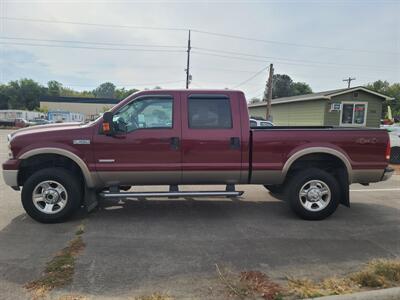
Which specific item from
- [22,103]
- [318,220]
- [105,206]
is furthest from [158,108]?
[22,103]

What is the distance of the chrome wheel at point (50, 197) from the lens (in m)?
5.07

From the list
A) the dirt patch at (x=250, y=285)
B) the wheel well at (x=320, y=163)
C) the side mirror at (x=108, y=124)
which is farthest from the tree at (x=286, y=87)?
the dirt patch at (x=250, y=285)

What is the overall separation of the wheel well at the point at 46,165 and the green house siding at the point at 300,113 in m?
19.4

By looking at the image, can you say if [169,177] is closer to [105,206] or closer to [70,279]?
[105,206]

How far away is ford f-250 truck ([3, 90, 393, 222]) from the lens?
5.05 meters

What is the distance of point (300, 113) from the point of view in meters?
24.5

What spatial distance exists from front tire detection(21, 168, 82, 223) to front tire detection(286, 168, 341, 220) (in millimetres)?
3469

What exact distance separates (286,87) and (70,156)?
84497 mm

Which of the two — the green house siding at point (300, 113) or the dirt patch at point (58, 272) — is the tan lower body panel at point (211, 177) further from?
the green house siding at point (300, 113)

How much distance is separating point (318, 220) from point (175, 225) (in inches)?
94.0

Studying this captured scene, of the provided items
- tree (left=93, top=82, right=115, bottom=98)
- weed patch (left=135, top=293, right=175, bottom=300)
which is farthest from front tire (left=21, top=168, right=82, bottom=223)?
tree (left=93, top=82, right=115, bottom=98)

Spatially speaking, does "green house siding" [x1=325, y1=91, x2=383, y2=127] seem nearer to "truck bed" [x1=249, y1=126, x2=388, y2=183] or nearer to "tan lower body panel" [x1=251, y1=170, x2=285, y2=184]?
"truck bed" [x1=249, y1=126, x2=388, y2=183]

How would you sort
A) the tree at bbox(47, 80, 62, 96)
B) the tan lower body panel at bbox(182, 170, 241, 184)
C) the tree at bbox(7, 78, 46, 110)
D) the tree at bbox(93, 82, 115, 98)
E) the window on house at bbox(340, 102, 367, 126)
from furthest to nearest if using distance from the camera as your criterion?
the tree at bbox(93, 82, 115, 98) < the tree at bbox(47, 80, 62, 96) < the tree at bbox(7, 78, 46, 110) < the window on house at bbox(340, 102, 367, 126) < the tan lower body panel at bbox(182, 170, 241, 184)

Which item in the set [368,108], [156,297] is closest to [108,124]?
[156,297]
